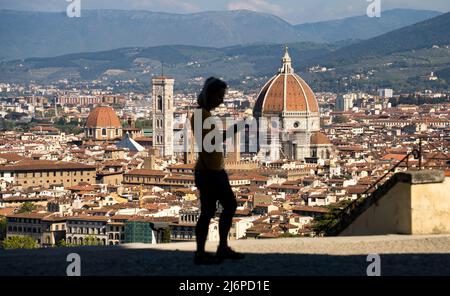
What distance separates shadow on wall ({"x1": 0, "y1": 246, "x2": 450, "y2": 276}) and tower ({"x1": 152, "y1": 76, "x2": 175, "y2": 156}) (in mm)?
73722

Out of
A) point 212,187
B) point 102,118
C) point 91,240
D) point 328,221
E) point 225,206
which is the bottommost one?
point 91,240

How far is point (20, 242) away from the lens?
35.5 meters

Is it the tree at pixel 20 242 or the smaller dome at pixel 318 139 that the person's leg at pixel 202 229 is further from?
the smaller dome at pixel 318 139

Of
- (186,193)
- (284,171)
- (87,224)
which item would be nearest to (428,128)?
(284,171)

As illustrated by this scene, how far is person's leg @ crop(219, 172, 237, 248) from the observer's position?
24.6 feet

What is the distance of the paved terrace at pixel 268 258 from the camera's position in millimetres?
7215

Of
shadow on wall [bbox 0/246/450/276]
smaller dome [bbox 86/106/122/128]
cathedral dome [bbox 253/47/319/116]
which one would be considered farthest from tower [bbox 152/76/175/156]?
shadow on wall [bbox 0/246/450/276]

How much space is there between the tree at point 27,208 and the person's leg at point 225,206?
117ft

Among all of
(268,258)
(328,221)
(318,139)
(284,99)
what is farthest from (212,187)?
(284,99)

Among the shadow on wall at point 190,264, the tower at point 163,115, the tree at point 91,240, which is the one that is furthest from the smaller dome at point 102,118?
the shadow on wall at point 190,264

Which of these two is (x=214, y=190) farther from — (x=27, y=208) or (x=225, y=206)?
(x=27, y=208)

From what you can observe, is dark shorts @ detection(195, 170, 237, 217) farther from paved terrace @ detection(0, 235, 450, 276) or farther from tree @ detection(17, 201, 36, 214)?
tree @ detection(17, 201, 36, 214)

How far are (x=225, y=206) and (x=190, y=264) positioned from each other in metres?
0.39
